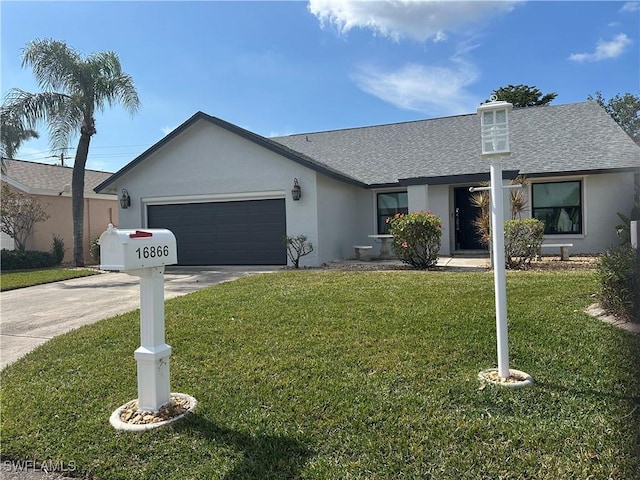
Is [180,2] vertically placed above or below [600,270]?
above

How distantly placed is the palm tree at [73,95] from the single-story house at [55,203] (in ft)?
7.90

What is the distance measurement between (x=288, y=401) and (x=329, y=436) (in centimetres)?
61

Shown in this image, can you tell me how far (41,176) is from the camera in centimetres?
1895

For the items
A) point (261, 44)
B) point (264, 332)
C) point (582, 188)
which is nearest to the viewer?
point (264, 332)

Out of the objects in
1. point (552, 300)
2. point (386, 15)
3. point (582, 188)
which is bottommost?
point (552, 300)

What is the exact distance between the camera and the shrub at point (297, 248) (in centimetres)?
1242

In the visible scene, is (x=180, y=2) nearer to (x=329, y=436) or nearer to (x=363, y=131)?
(x=329, y=436)

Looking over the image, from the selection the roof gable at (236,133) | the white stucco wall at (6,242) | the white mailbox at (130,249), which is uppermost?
the roof gable at (236,133)

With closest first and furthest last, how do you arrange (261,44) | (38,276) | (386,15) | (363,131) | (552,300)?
(552,300) < (386,15) < (261,44) < (38,276) < (363,131)

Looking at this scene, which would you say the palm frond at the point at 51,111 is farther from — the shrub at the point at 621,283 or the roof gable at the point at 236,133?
the shrub at the point at 621,283

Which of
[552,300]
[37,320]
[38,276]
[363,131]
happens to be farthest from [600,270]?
[363,131]

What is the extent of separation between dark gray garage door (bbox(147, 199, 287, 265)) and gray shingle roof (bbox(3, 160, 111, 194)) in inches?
262

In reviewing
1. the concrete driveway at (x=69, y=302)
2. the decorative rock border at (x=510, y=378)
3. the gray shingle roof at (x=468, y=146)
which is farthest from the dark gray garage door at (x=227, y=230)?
the decorative rock border at (x=510, y=378)

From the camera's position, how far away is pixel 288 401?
3512mm
